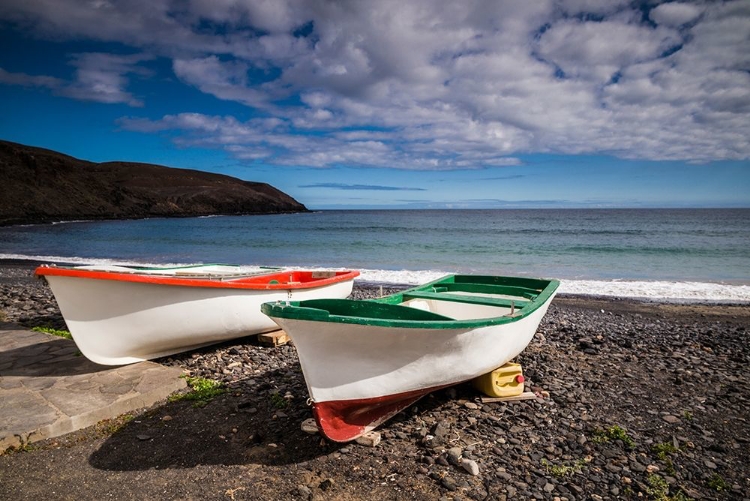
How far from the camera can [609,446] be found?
4410 mm

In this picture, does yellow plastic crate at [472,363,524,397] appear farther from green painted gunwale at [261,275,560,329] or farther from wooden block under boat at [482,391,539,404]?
green painted gunwale at [261,275,560,329]

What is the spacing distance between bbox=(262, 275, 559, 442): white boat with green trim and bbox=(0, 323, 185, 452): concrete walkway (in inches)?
96.7

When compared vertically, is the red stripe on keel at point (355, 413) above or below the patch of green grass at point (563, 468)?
above

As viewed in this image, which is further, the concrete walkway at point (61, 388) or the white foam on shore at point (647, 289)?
the white foam on shore at point (647, 289)

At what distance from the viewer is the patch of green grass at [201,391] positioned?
5303mm

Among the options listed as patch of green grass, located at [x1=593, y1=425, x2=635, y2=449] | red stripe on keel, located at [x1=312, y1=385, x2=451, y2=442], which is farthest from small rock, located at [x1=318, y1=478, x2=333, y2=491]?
patch of green grass, located at [x1=593, y1=425, x2=635, y2=449]

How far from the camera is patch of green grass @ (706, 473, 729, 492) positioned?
12.4 feet

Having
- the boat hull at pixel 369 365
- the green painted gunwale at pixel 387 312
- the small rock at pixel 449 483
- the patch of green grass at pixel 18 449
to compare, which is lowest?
the small rock at pixel 449 483

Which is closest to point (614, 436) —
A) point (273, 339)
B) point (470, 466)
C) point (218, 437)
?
point (470, 466)

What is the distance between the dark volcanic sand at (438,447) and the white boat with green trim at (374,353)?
401 mm

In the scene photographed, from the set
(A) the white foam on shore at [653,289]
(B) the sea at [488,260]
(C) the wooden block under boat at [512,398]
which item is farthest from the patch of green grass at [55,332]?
(A) the white foam on shore at [653,289]

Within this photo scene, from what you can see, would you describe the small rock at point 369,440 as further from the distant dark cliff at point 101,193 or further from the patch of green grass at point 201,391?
the distant dark cliff at point 101,193

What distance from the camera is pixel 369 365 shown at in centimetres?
414

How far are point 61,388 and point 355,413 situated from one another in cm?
376
